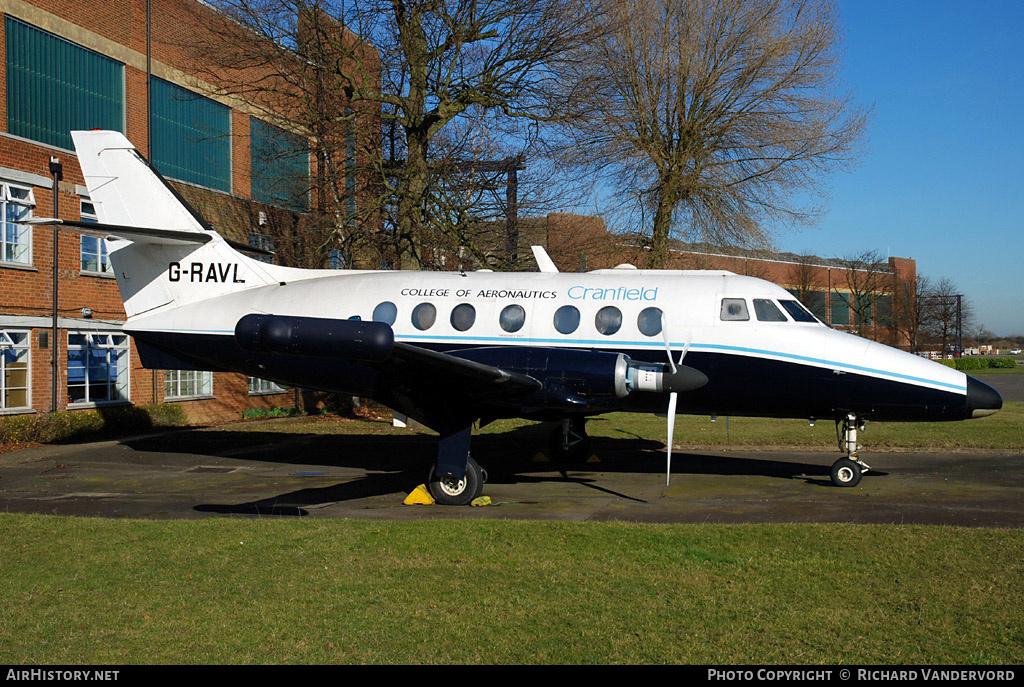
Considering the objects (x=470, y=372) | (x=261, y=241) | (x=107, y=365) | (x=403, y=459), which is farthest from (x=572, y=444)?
(x=261, y=241)

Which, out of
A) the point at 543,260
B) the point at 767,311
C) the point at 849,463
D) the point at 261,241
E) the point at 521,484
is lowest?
the point at 521,484

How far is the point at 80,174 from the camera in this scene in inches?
916

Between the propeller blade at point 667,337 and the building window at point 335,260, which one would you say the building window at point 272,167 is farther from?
the propeller blade at point 667,337

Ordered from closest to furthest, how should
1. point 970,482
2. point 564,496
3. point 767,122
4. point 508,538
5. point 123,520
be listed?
point 508,538, point 123,520, point 564,496, point 970,482, point 767,122

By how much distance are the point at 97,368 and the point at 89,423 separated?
2.55 m

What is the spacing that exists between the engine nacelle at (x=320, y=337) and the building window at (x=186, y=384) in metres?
18.0

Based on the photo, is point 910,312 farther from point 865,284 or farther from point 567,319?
point 567,319

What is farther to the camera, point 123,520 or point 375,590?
point 123,520

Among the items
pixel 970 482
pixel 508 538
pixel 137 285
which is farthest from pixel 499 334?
pixel 970 482

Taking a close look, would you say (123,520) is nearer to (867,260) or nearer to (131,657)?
(131,657)

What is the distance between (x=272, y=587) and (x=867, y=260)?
82.8 meters

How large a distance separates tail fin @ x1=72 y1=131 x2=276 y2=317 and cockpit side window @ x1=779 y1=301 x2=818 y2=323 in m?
9.44

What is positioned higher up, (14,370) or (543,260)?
(543,260)

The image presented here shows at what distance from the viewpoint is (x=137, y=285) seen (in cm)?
1579
